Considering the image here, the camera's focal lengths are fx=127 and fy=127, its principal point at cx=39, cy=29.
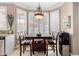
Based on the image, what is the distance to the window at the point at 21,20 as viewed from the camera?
4086 mm

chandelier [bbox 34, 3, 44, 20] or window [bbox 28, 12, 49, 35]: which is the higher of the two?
chandelier [bbox 34, 3, 44, 20]

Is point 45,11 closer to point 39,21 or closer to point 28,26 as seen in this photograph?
point 39,21

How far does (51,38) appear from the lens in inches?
179

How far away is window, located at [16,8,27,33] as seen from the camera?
4.09 metres

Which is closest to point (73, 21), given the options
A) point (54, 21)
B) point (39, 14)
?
point (54, 21)

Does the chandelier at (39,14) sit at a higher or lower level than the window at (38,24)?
higher

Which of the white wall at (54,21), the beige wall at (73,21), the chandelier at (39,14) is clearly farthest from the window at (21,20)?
the beige wall at (73,21)

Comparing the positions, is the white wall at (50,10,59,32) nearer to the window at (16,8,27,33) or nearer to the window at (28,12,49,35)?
the window at (28,12,49,35)

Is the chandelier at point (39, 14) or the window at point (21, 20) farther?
the chandelier at point (39, 14)

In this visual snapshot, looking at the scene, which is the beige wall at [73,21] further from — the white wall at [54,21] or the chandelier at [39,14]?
the chandelier at [39,14]

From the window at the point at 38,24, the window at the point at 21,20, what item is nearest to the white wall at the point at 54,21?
the window at the point at 38,24

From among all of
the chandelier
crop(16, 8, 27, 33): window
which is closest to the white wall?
the chandelier

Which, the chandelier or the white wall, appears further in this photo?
the chandelier

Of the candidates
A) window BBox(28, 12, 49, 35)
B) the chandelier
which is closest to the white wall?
window BBox(28, 12, 49, 35)
